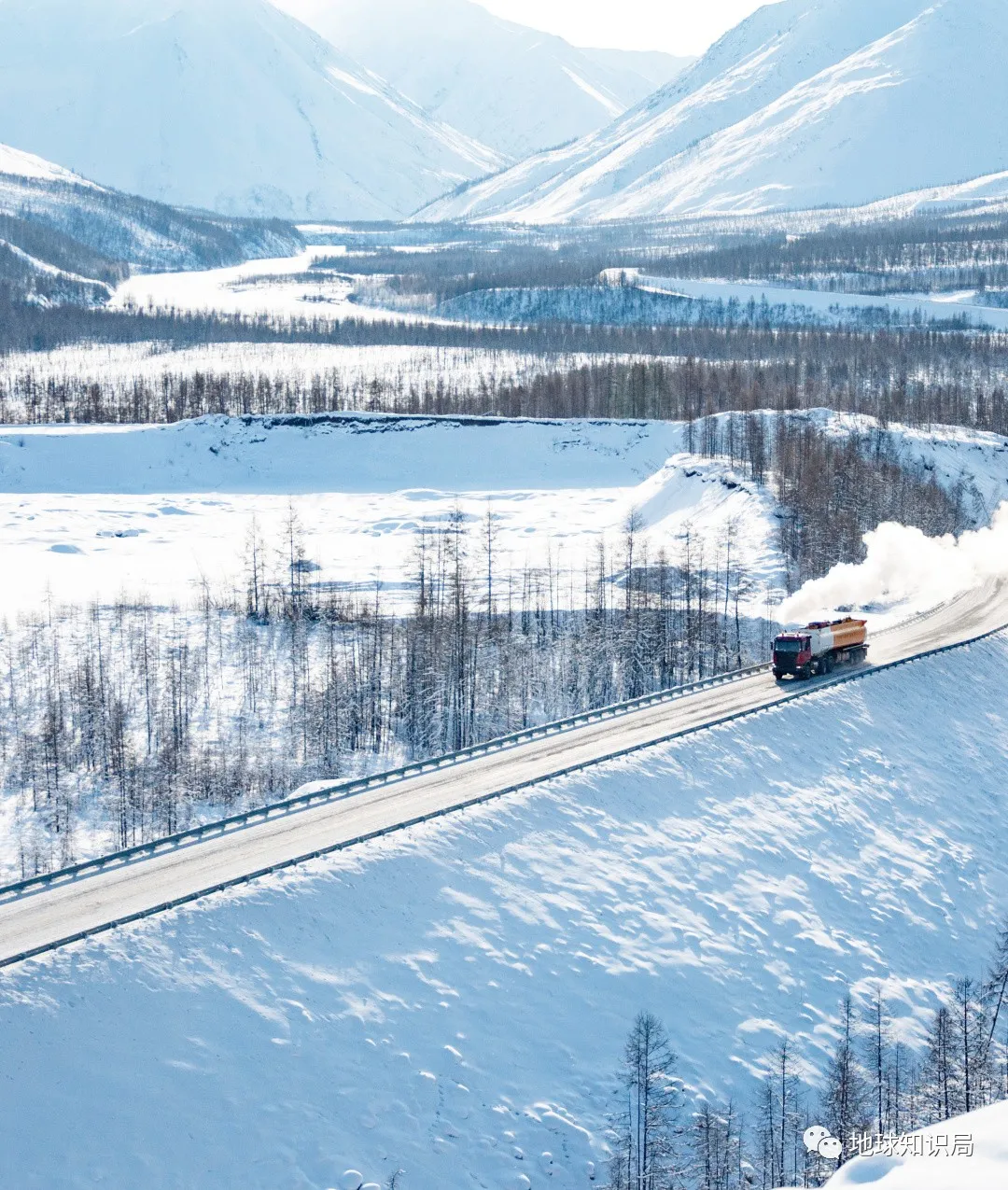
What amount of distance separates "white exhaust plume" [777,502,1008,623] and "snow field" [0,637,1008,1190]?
63.7ft

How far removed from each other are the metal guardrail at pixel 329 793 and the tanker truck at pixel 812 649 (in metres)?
2.03

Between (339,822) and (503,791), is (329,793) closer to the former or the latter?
(339,822)

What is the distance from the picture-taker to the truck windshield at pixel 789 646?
47656 millimetres

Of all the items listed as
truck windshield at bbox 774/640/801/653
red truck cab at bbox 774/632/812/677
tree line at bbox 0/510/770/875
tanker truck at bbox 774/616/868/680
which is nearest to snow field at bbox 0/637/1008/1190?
red truck cab at bbox 774/632/812/677

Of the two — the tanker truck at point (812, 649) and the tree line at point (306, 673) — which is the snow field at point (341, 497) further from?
the tanker truck at point (812, 649)

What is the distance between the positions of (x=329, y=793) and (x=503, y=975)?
8.70 metres

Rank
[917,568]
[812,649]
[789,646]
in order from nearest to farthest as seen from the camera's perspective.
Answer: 1. [812,649]
2. [789,646]
3. [917,568]

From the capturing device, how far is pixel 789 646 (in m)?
47.9

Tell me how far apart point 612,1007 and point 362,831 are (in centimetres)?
778

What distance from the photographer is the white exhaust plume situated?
6128 centimetres

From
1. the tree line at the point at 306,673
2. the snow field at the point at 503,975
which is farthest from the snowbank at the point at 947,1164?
the tree line at the point at 306,673

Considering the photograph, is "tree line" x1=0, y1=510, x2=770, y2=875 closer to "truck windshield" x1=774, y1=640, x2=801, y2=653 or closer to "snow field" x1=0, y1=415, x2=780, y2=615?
"snow field" x1=0, y1=415, x2=780, y2=615

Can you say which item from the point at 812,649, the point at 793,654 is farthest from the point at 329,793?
the point at 812,649

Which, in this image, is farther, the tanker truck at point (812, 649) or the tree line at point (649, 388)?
the tree line at point (649, 388)
